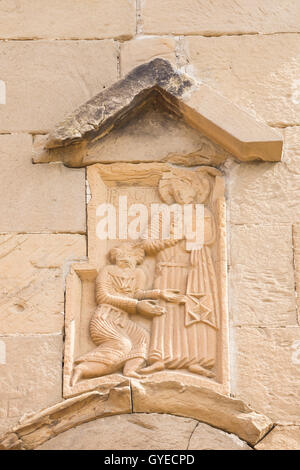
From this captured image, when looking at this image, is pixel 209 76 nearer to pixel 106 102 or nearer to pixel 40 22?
pixel 106 102

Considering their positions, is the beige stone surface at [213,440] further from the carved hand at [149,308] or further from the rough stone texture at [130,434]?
the carved hand at [149,308]

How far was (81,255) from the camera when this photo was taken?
19.6 ft

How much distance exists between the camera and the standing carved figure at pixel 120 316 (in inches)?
222

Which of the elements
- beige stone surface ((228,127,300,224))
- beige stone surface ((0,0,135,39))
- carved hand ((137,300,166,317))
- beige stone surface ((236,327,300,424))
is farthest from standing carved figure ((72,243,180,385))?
beige stone surface ((0,0,135,39))

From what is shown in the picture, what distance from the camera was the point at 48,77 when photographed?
6562 mm

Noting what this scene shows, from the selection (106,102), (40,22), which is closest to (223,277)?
(106,102)

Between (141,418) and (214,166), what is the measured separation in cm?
171

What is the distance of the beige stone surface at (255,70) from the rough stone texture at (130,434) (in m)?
2.08

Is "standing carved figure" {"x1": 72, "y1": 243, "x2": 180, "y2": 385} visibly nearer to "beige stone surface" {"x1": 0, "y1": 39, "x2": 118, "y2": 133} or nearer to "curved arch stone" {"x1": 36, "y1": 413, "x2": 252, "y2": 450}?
"curved arch stone" {"x1": 36, "y1": 413, "x2": 252, "y2": 450}

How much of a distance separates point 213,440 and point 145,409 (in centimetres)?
41

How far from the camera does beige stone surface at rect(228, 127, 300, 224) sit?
20.0 feet

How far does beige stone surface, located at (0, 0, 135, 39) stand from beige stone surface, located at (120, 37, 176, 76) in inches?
4.3

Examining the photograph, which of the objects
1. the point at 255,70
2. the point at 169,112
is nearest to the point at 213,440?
the point at 169,112
